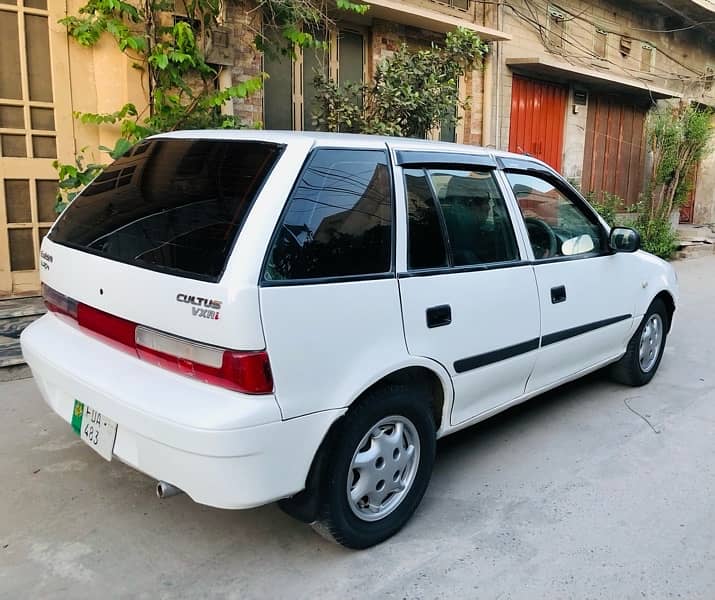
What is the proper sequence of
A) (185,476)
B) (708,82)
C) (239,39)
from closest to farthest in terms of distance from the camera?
(185,476) < (239,39) < (708,82)

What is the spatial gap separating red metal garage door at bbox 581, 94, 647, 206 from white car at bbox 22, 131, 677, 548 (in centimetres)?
1086

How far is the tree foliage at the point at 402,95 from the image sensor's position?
7.17m

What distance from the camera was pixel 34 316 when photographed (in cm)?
561

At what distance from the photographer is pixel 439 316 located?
297 centimetres

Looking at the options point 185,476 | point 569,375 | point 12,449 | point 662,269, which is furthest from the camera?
point 662,269

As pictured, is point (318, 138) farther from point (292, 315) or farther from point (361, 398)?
point (361, 398)

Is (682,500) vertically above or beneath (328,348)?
beneath

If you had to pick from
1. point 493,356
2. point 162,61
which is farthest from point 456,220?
point 162,61

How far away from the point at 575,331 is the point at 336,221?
6.42ft

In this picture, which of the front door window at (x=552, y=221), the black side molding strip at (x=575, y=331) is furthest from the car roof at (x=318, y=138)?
the black side molding strip at (x=575, y=331)

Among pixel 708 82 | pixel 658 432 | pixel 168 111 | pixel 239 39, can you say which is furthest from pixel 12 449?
pixel 708 82

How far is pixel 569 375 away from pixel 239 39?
5.10 meters

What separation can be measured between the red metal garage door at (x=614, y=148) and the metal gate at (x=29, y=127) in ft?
33.8

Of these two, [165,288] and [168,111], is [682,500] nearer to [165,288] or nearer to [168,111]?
[165,288]
